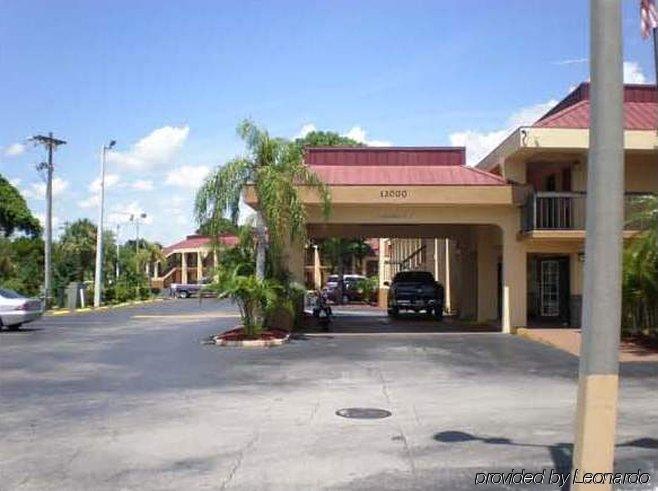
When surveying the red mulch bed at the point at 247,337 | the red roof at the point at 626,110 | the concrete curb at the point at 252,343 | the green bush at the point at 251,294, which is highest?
the red roof at the point at 626,110

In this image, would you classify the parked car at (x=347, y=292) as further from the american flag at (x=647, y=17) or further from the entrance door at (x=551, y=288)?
the american flag at (x=647, y=17)

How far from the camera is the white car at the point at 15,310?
86.0 feet

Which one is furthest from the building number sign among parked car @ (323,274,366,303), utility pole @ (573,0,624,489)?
parked car @ (323,274,366,303)

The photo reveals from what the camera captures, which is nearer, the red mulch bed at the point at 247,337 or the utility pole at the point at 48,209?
the red mulch bed at the point at 247,337

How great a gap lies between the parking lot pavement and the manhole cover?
17 cm

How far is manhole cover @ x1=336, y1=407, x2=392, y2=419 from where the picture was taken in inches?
398

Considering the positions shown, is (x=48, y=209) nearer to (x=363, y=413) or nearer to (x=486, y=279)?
(x=486, y=279)

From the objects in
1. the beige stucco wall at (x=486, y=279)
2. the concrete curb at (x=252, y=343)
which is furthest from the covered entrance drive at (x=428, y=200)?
the concrete curb at (x=252, y=343)

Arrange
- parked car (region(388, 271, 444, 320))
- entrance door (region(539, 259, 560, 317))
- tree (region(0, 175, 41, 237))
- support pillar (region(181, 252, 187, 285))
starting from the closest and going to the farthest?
entrance door (region(539, 259, 560, 317))
parked car (region(388, 271, 444, 320))
tree (region(0, 175, 41, 237))
support pillar (region(181, 252, 187, 285))

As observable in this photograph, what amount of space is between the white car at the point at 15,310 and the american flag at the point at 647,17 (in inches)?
886

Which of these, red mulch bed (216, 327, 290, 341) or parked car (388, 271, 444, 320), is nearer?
red mulch bed (216, 327, 290, 341)

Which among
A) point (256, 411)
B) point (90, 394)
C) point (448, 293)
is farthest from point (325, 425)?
point (448, 293)

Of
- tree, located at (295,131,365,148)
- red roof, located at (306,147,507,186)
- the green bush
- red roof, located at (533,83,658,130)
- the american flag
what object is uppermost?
tree, located at (295,131,365,148)

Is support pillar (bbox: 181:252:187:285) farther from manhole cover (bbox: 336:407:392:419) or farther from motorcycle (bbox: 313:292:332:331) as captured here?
manhole cover (bbox: 336:407:392:419)
